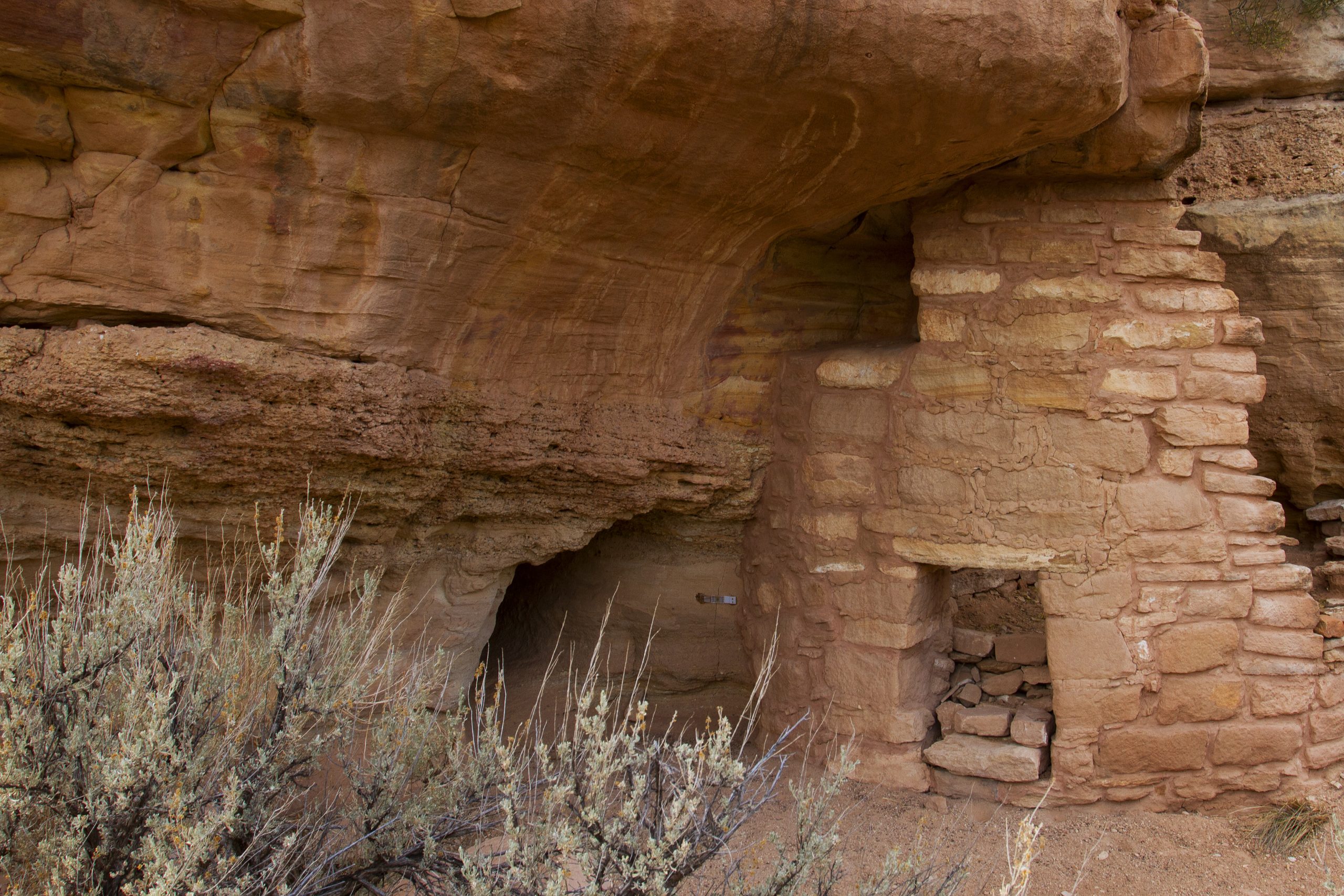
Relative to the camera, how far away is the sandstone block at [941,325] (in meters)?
3.59

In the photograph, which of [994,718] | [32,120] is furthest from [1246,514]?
[32,120]

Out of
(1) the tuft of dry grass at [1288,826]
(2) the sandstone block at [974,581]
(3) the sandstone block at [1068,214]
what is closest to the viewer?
(1) the tuft of dry grass at [1288,826]

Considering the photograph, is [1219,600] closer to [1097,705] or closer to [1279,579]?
[1279,579]

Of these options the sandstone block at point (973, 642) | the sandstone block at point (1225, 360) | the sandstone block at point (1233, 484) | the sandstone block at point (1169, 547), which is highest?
the sandstone block at point (1225, 360)

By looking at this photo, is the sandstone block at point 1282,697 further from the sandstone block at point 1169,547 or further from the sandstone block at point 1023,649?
the sandstone block at point 1023,649

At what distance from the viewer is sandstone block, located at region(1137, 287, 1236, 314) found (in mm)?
3430

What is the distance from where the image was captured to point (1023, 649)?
3.87m

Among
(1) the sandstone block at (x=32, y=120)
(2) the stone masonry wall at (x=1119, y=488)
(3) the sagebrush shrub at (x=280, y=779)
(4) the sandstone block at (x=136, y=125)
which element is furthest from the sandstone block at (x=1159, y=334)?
(1) the sandstone block at (x=32, y=120)

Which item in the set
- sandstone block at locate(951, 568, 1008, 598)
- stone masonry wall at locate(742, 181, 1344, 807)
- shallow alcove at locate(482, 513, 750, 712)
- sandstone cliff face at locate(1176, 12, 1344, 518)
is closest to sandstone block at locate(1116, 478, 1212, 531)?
stone masonry wall at locate(742, 181, 1344, 807)

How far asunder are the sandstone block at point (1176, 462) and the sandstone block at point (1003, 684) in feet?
3.28

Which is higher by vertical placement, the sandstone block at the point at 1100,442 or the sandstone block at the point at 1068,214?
the sandstone block at the point at 1068,214

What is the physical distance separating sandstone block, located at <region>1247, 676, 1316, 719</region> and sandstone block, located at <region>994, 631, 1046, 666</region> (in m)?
0.74

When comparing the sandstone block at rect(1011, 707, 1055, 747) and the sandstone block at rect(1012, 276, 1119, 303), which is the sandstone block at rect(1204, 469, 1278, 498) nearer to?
the sandstone block at rect(1012, 276, 1119, 303)

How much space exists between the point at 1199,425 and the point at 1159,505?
319 mm
